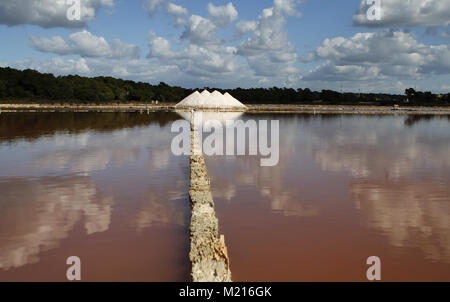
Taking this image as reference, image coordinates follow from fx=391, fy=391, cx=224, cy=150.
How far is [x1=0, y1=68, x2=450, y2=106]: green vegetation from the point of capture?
74.8 meters

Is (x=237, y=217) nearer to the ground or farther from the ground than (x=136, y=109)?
nearer to the ground

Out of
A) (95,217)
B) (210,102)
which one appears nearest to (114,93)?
(210,102)

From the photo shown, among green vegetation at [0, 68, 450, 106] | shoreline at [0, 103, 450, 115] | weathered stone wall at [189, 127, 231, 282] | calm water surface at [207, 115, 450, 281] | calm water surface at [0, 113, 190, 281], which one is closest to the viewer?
weathered stone wall at [189, 127, 231, 282]

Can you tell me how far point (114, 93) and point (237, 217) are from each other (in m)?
95.6

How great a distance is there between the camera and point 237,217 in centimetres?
880

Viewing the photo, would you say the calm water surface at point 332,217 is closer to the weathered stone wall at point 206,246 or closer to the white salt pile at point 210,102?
the weathered stone wall at point 206,246

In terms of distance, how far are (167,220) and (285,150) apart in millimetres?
11941

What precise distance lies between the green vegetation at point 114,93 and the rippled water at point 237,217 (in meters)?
65.4

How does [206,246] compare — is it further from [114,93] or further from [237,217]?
[114,93]

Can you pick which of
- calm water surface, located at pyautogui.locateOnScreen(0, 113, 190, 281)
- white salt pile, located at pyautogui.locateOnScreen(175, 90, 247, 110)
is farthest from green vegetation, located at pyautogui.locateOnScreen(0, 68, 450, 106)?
calm water surface, located at pyautogui.locateOnScreen(0, 113, 190, 281)

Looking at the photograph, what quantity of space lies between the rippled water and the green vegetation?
65.4 m

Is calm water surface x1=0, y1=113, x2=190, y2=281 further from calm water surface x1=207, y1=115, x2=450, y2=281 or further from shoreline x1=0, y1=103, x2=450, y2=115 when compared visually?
shoreline x1=0, y1=103, x2=450, y2=115
